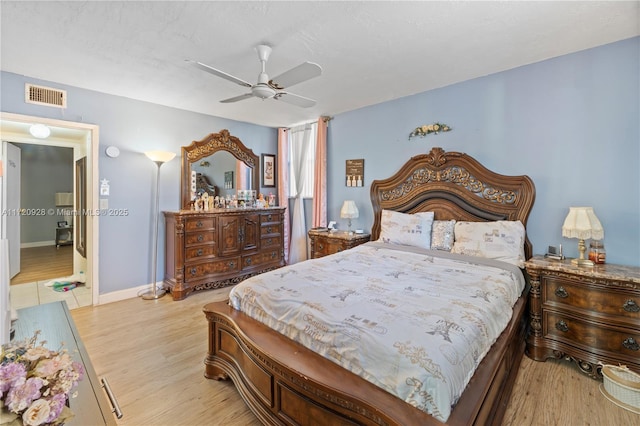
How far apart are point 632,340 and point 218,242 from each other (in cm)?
434

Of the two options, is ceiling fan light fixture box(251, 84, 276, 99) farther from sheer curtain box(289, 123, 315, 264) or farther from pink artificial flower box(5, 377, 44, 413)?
sheer curtain box(289, 123, 315, 264)

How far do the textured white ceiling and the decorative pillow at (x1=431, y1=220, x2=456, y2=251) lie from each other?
5.45ft

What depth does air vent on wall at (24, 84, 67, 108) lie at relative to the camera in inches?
122

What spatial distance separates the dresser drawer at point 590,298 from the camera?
80.2 inches

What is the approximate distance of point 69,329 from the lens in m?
1.68

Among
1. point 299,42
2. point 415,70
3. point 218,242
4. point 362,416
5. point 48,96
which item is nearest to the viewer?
point 362,416

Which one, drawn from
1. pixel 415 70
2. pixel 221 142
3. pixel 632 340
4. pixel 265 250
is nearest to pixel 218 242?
pixel 265 250

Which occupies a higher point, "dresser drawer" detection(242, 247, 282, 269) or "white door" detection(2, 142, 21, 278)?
"white door" detection(2, 142, 21, 278)

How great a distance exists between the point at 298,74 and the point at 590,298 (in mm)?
2874

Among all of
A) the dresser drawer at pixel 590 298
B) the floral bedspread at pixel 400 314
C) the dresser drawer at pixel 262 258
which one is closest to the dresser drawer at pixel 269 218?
the dresser drawer at pixel 262 258

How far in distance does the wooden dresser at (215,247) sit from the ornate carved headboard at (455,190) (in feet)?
6.47

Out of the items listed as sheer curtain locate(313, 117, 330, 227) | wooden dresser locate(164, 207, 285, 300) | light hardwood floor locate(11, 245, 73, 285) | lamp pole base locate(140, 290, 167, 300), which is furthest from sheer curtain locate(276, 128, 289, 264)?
light hardwood floor locate(11, 245, 73, 285)

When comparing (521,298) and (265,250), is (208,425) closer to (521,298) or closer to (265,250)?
(521,298)

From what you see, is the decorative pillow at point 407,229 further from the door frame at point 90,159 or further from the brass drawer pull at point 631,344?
the door frame at point 90,159
